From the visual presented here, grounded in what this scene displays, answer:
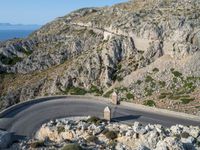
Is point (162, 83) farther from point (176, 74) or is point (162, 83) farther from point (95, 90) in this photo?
point (95, 90)

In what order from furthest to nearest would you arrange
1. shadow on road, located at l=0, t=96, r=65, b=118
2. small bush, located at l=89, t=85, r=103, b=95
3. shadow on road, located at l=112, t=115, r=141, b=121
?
small bush, located at l=89, t=85, r=103, b=95
shadow on road, located at l=0, t=96, r=65, b=118
shadow on road, located at l=112, t=115, r=141, b=121

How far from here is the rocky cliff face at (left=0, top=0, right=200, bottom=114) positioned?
201 feet

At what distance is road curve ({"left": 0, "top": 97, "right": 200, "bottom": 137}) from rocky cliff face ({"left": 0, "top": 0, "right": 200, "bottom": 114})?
592 centimetres

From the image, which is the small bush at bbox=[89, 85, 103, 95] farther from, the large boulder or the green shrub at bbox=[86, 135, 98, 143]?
the large boulder

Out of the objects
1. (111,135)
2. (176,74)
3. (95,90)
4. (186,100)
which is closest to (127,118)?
(186,100)

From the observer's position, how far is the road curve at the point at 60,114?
42.3m

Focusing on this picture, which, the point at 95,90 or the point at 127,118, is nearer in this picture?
the point at 127,118

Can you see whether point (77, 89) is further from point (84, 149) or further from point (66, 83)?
point (84, 149)

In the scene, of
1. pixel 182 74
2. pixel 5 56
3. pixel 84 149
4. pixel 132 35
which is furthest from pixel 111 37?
pixel 84 149

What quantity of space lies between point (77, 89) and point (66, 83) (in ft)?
11.0

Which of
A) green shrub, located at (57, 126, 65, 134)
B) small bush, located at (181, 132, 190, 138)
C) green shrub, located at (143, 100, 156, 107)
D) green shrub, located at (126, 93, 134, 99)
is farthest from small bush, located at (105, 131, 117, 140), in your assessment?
green shrub, located at (126, 93, 134, 99)

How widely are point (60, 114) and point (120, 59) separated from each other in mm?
25565

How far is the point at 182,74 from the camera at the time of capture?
6175cm

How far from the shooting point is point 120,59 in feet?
234
